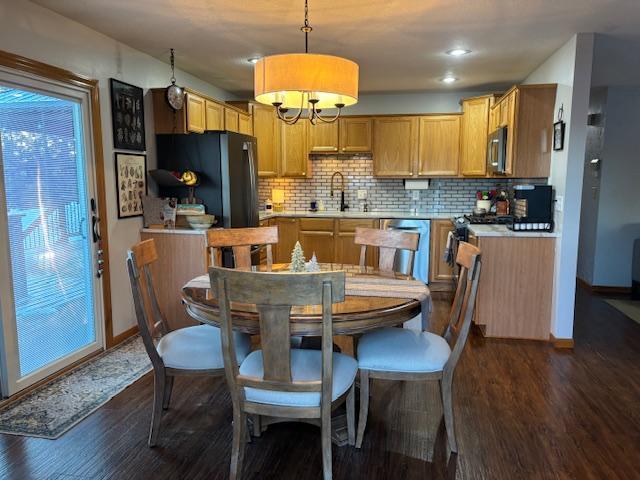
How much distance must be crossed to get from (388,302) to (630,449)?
55.1 inches

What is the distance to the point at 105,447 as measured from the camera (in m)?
2.29

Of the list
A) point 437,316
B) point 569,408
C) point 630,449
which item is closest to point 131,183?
point 437,316

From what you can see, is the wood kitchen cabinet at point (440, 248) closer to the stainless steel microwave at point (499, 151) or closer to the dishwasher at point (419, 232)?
the dishwasher at point (419, 232)

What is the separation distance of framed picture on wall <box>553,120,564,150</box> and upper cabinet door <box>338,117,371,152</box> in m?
2.49

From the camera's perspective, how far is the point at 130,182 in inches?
152

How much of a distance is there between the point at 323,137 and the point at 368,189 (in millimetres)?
912

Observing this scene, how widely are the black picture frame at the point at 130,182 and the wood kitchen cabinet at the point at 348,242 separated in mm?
2433

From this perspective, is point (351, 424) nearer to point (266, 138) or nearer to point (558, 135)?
point (558, 135)

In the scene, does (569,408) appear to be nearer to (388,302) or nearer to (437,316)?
(388,302)

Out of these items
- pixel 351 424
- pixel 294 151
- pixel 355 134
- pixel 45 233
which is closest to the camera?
pixel 351 424

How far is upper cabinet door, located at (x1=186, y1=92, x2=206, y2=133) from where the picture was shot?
4.20 m

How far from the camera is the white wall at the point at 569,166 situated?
344cm

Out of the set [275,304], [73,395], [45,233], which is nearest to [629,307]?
[275,304]

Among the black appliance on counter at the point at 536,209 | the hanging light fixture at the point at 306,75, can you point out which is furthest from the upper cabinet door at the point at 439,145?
the hanging light fixture at the point at 306,75
